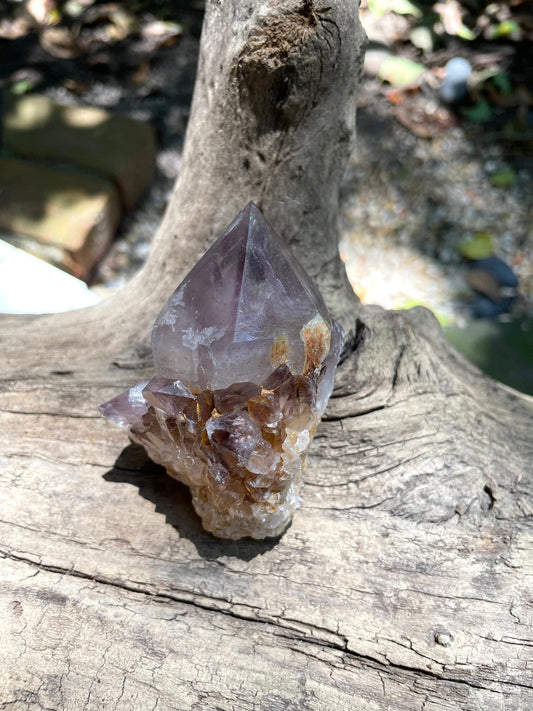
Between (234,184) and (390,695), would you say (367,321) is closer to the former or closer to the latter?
(234,184)

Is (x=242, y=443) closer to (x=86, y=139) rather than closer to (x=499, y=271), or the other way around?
(x=499, y=271)

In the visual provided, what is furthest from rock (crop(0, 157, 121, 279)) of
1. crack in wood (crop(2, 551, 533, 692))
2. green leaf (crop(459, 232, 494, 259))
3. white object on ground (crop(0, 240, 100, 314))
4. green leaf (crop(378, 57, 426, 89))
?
crack in wood (crop(2, 551, 533, 692))

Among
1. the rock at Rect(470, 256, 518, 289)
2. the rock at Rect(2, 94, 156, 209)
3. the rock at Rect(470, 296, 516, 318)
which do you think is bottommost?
the rock at Rect(2, 94, 156, 209)

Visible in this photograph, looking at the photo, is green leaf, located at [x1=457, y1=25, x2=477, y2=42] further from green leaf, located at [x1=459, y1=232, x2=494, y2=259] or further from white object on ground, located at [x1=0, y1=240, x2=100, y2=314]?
white object on ground, located at [x1=0, y1=240, x2=100, y2=314]

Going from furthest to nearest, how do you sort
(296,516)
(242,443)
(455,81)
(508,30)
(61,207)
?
(508,30)
(455,81)
(61,207)
(296,516)
(242,443)

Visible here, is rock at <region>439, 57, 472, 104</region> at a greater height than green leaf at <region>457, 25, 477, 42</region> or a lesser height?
lesser

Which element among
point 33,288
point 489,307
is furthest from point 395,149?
point 33,288

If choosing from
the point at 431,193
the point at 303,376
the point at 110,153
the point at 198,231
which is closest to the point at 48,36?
the point at 110,153
